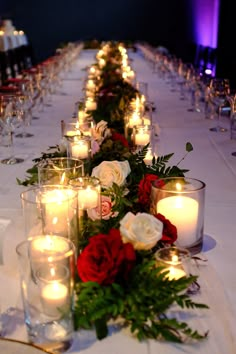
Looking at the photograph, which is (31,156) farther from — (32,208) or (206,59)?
(206,59)

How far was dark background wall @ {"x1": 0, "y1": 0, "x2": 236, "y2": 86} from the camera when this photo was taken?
46.2 feet

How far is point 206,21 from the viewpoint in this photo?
415 inches

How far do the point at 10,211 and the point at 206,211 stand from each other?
65cm

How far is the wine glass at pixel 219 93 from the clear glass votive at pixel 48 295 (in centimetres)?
238

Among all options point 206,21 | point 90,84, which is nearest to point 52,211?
point 90,84

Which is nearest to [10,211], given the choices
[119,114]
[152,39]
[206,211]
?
[206,211]

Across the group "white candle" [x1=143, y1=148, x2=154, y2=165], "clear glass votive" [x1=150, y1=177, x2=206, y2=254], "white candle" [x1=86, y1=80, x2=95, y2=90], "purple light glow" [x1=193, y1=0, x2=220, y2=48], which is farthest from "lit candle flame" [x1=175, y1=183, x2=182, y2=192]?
"purple light glow" [x1=193, y1=0, x2=220, y2=48]

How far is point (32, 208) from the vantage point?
1175 millimetres

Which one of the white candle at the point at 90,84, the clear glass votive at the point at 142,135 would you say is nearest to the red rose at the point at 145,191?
the clear glass votive at the point at 142,135

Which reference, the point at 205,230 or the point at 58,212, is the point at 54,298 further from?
the point at 205,230

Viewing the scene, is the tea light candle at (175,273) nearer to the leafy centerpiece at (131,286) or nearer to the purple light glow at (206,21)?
the leafy centerpiece at (131,286)

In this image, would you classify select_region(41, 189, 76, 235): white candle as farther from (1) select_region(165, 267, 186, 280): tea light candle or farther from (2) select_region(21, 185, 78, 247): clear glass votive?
(1) select_region(165, 267, 186, 280): tea light candle

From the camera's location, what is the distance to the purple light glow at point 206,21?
31.0ft

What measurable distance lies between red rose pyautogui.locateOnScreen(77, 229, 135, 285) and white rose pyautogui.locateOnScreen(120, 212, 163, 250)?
0.02 metres
